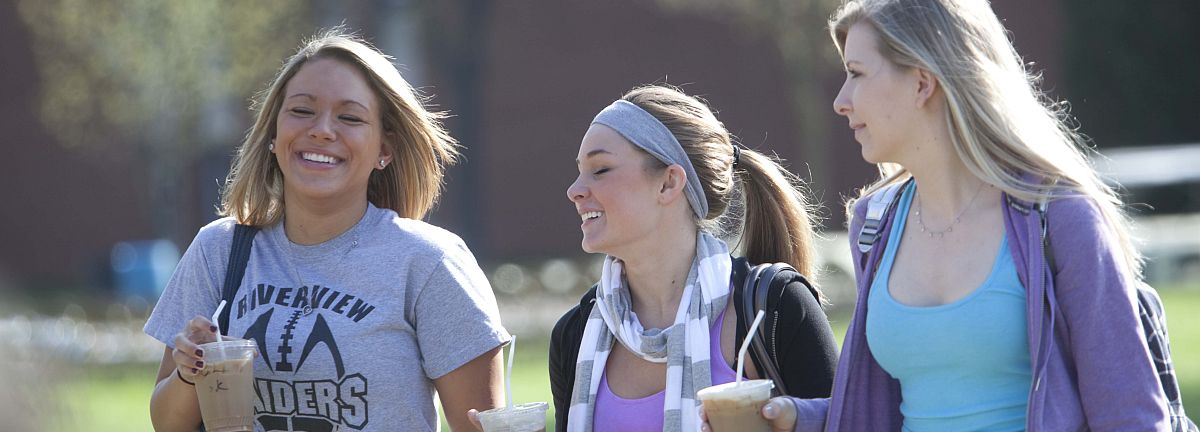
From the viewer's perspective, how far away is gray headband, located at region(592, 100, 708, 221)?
13.1 ft

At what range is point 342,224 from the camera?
13.3 ft

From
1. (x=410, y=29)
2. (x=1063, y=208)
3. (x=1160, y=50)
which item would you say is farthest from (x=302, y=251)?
(x=1160, y=50)

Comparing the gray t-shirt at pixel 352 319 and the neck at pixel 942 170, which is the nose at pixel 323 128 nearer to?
the gray t-shirt at pixel 352 319

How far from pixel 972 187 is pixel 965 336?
1.14 ft

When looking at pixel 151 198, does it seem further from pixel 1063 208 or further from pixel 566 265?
pixel 1063 208

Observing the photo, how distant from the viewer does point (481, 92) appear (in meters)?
23.2

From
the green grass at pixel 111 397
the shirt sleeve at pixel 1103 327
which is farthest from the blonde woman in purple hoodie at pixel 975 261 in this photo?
the green grass at pixel 111 397

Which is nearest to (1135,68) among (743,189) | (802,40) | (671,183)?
(802,40)

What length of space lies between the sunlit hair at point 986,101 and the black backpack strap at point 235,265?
1821 millimetres

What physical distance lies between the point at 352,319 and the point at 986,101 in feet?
5.50

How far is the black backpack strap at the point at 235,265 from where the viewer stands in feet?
12.8

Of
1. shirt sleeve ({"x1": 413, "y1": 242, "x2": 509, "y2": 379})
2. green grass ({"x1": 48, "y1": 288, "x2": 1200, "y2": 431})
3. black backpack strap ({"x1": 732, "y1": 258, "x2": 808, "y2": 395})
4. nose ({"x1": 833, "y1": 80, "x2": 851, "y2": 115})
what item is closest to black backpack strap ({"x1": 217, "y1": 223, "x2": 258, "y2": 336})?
shirt sleeve ({"x1": 413, "y1": 242, "x2": 509, "y2": 379})

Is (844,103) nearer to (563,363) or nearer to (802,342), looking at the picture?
(802,342)

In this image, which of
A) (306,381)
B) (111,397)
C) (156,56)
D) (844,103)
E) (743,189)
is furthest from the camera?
(156,56)
